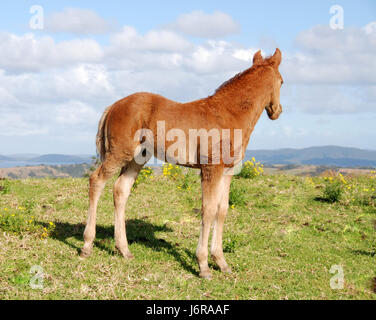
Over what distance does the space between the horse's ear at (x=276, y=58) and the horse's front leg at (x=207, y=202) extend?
2242 millimetres

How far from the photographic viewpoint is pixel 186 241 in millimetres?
8414

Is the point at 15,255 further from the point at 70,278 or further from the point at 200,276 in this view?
the point at 200,276

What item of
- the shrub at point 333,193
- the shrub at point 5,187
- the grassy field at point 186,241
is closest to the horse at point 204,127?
the grassy field at point 186,241

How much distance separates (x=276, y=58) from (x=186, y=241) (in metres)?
4.14

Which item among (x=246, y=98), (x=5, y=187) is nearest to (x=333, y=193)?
(x=246, y=98)

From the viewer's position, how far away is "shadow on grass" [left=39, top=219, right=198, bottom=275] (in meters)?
7.36

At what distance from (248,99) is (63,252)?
4.30 m

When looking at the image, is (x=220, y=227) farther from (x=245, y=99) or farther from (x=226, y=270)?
(x=245, y=99)

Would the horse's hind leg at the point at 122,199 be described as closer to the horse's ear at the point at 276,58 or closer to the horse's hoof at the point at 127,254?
the horse's hoof at the point at 127,254

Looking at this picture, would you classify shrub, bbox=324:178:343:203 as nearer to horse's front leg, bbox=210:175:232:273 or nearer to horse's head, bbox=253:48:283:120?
horse's head, bbox=253:48:283:120

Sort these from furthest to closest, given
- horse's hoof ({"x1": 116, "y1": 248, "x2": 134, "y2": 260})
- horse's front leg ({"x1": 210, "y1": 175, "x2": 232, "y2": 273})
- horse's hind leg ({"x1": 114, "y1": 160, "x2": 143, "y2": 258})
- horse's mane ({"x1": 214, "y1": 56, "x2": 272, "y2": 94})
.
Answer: horse's hind leg ({"x1": 114, "y1": 160, "x2": 143, "y2": 258})
horse's hoof ({"x1": 116, "y1": 248, "x2": 134, "y2": 260})
horse's mane ({"x1": 214, "y1": 56, "x2": 272, "y2": 94})
horse's front leg ({"x1": 210, "y1": 175, "x2": 232, "y2": 273})

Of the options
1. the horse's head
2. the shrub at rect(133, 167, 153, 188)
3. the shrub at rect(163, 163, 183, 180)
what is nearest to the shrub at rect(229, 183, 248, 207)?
the shrub at rect(163, 163, 183, 180)
